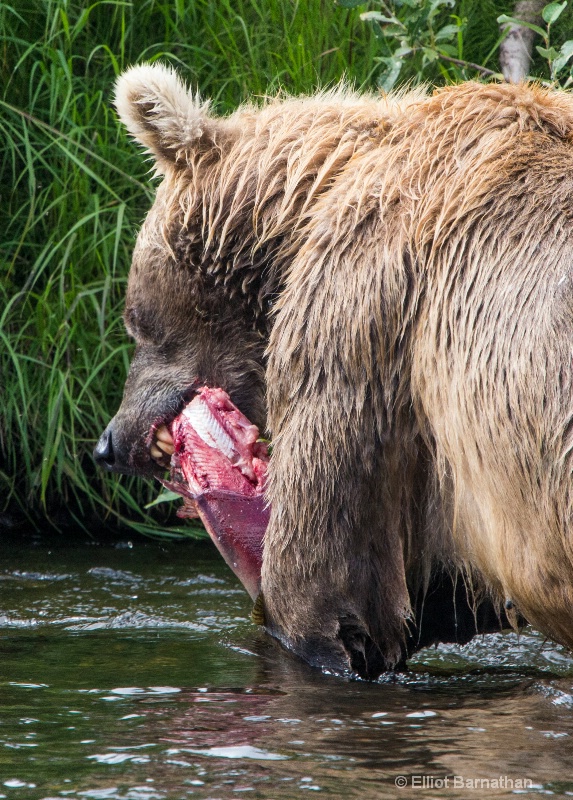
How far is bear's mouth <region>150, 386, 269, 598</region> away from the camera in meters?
3.68

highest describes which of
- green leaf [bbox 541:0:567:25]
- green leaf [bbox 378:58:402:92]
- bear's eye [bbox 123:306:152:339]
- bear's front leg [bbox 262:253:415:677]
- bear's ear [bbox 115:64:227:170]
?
green leaf [bbox 541:0:567:25]

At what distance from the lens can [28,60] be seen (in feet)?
19.5

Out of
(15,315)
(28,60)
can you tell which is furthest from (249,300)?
(28,60)

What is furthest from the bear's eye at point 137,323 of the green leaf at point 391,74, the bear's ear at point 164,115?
the green leaf at point 391,74

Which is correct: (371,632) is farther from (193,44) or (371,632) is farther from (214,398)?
(193,44)

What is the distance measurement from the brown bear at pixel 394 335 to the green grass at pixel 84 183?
1.73 m

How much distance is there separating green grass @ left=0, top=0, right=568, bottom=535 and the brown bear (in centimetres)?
173

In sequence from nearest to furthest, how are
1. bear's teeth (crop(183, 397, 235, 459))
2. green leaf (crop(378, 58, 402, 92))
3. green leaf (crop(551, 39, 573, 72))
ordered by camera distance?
bear's teeth (crop(183, 397, 235, 459))
green leaf (crop(551, 39, 573, 72))
green leaf (crop(378, 58, 402, 92))

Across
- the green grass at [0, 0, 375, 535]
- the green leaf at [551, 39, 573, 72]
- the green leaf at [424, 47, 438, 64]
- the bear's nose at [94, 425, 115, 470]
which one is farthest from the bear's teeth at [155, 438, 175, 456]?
the green leaf at [424, 47, 438, 64]

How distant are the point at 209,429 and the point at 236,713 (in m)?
1.08

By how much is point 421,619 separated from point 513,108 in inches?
56.5

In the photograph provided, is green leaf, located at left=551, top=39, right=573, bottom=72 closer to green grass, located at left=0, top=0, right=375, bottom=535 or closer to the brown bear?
the brown bear

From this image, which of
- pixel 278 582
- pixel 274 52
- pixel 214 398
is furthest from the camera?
pixel 274 52

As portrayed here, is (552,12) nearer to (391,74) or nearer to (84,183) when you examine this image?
(391,74)
